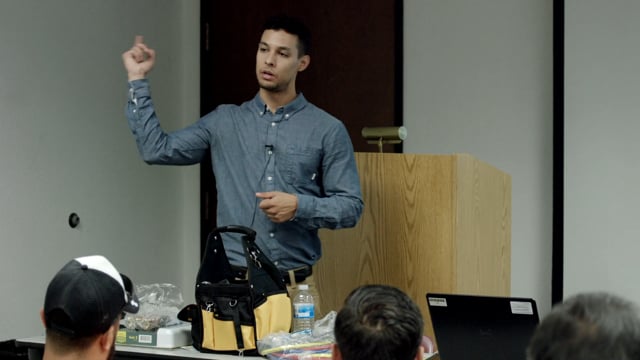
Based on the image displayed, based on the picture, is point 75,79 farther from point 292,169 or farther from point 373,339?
point 373,339

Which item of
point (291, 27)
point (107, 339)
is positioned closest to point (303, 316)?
point (291, 27)

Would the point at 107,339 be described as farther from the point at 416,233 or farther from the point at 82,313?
the point at 416,233

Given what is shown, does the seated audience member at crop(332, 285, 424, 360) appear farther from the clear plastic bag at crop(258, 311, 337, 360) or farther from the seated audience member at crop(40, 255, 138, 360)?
the clear plastic bag at crop(258, 311, 337, 360)

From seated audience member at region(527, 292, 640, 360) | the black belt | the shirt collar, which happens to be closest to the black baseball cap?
seated audience member at region(527, 292, 640, 360)

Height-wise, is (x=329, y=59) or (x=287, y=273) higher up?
(x=329, y=59)

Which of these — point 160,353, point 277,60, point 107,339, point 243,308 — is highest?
point 277,60

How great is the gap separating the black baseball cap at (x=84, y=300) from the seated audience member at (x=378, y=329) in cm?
41

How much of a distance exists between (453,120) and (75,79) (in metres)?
1.87

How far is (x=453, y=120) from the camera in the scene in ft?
15.8

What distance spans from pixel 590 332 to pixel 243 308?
1.72 metres

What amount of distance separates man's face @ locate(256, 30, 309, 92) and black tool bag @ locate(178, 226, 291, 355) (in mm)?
628

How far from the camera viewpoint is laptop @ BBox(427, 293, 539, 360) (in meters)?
2.34

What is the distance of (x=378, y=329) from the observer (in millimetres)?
1597

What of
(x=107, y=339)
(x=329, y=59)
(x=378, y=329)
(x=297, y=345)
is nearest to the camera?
(x=378, y=329)
